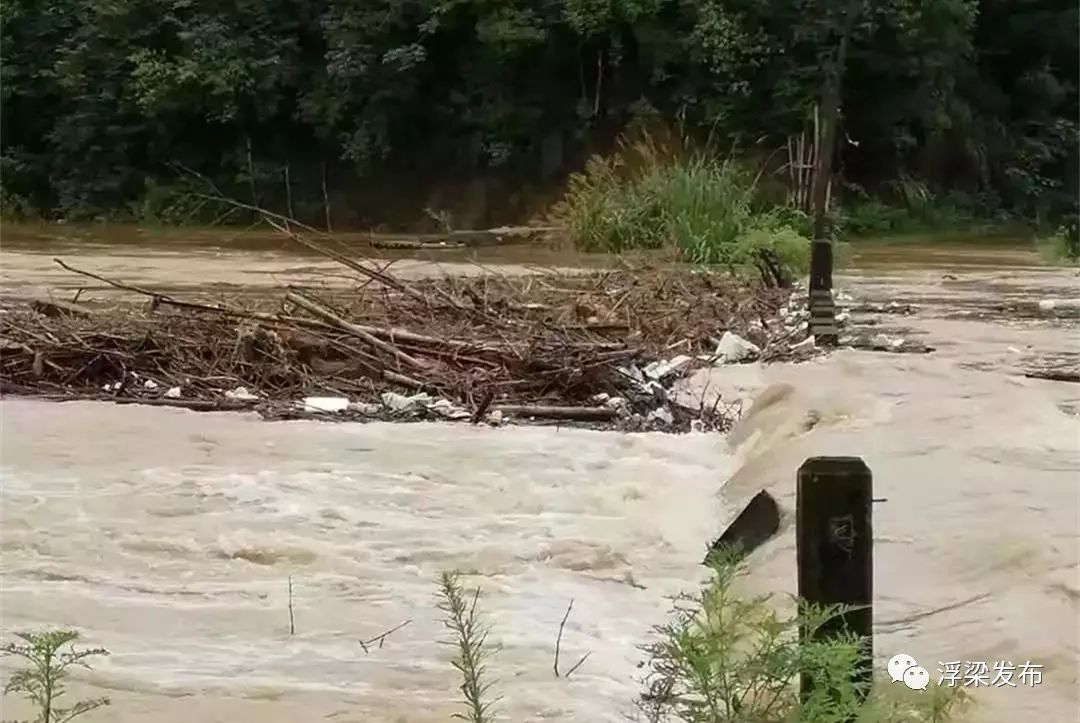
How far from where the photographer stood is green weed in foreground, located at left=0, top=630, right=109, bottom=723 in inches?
53.6

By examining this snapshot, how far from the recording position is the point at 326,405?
3889 millimetres

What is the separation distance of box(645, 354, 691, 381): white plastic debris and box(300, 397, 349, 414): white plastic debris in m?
0.94

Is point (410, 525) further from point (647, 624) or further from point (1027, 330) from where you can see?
point (1027, 330)

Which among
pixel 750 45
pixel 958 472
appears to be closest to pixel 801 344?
pixel 958 472

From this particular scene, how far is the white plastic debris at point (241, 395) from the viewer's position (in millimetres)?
3984

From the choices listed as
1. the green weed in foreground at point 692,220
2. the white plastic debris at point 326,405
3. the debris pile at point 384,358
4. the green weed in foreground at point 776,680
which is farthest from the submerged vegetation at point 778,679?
the green weed in foreground at point 692,220

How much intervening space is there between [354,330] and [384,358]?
0.13 m

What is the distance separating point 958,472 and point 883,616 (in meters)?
0.70

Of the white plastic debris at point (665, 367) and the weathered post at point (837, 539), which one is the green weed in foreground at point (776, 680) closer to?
the weathered post at point (837, 539)

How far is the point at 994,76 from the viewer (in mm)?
16844

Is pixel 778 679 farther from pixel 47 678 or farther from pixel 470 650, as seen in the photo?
pixel 47 678

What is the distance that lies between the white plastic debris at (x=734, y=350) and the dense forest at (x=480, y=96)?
10.3m

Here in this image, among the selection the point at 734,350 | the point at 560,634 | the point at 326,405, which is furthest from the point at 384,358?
the point at 560,634

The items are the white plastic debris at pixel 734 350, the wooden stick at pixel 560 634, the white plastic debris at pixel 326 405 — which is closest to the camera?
the wooden stick at pixel 560 634
